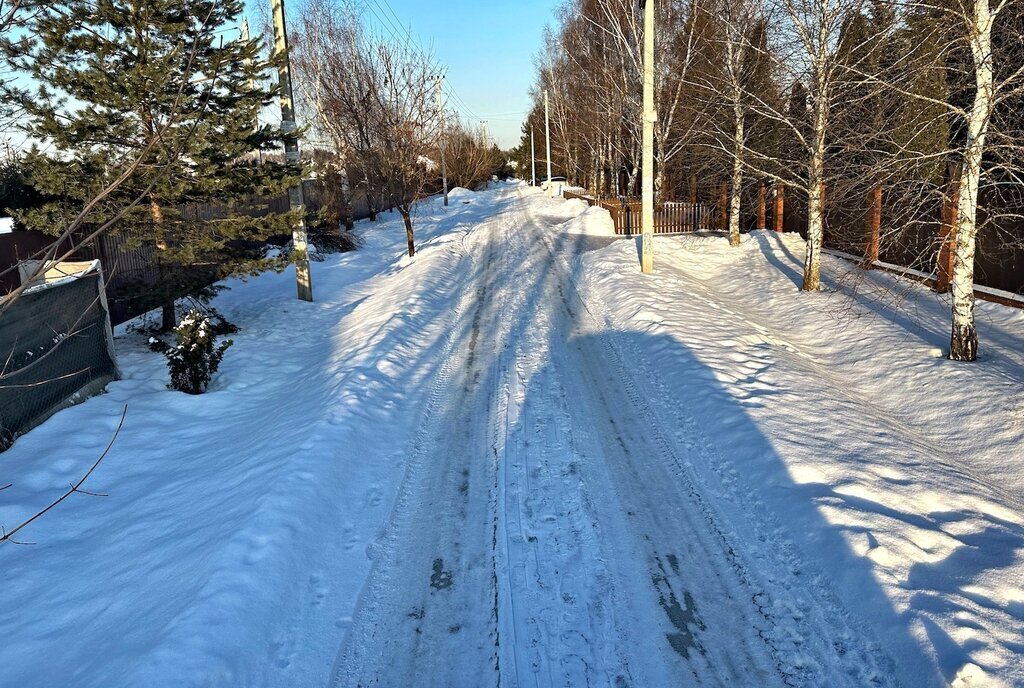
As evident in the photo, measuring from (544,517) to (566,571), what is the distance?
717mm

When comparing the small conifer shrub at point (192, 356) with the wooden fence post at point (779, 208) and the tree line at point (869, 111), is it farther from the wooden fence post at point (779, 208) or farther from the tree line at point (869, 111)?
the wooden fence post at point (779, 208)

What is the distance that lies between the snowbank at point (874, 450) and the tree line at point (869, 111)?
106 centimetres

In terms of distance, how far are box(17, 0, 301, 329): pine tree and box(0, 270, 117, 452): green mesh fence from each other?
49.6 inches

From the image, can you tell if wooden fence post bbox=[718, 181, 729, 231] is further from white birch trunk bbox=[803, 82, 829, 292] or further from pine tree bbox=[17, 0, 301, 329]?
pine tree bbox=[17, 0, 301, 329]

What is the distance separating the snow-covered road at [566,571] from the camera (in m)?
3.68

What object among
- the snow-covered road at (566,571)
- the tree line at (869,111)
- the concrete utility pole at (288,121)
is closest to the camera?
the snow-covered road at (566,571)

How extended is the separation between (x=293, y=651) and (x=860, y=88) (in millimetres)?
13459

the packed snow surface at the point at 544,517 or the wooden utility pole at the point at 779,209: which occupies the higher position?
the wooden utility pole at the point at 779,209

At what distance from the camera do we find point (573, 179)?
A: 5609 centimetres

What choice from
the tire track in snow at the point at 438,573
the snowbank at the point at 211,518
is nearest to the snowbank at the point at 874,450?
the tire track in snow at the point at 438,573

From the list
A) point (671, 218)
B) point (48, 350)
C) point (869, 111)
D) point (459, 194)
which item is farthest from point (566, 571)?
point (459, 194)

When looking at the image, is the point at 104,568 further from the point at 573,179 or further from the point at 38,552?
the point at 573,179

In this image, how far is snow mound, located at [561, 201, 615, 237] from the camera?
79.4 feet

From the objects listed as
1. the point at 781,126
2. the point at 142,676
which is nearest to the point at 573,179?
the point at 781,126
